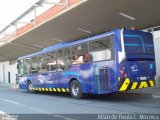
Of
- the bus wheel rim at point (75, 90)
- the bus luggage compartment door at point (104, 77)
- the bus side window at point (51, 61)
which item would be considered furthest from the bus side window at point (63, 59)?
the bus luggage compartment door at point (104, 77)

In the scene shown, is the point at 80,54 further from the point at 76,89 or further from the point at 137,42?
the point at 137,42

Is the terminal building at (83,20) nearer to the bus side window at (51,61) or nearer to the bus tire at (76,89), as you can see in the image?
the bus side window at (51,61)

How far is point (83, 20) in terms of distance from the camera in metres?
22.8

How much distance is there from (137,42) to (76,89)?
14.0 ft

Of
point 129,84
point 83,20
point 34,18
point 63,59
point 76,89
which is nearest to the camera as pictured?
point 129,84

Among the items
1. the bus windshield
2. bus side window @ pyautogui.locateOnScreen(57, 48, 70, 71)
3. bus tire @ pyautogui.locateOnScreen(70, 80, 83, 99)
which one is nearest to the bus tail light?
the bus windshield

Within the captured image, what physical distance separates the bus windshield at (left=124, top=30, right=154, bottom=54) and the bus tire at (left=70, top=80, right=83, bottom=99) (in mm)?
3575

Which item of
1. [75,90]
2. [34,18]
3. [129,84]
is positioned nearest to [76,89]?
[75,90]

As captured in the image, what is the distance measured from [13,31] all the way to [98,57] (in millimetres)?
23417

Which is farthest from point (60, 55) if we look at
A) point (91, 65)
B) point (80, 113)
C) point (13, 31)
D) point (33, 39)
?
point (13, 31)

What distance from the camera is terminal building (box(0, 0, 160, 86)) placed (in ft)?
61.8

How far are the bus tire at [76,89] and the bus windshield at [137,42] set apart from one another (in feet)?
11.7

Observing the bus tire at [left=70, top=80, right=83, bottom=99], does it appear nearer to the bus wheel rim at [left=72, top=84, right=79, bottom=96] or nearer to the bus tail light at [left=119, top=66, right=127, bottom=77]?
the bus wheel rim at [left=72, top=84, right=79, bottom=96]

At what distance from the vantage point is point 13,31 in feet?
119
